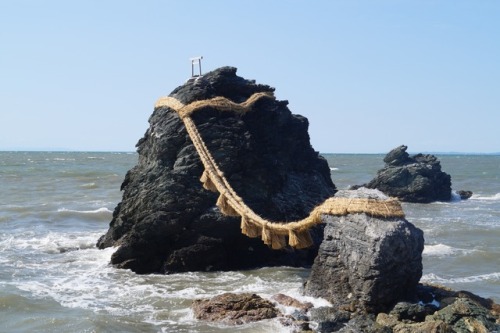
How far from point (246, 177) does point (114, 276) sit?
3.38 meters

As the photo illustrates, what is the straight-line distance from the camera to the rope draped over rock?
9.45 m

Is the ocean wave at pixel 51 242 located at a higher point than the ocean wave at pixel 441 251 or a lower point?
higher

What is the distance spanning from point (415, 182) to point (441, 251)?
62.5 ft

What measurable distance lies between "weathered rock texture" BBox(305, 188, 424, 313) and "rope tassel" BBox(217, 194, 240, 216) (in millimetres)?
2643

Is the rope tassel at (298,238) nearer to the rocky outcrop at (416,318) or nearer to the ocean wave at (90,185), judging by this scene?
the rocky outcrop at (416,318)

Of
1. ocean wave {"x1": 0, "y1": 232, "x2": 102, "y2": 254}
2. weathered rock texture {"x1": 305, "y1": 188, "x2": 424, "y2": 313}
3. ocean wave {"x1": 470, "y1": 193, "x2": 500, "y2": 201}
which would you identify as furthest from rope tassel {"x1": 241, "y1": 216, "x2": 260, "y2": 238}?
ocean wave {"x1": 470, "y1": 193, "x2": 500, "y2": 201}

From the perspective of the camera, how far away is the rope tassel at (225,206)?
1190 centimetres

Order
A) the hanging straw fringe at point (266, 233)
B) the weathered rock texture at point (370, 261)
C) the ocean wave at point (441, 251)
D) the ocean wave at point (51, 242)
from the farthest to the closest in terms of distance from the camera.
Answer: the ocean wave at point (51, 242) < the ocean wave at point (441, 251) < the hanging straw fringe at point (266, 233) < the weathered rock texture at point (370, 261)

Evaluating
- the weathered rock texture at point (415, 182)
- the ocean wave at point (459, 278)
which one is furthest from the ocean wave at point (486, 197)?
the ocean wave at point (459, 278)

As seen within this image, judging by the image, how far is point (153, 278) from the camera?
12297 mm

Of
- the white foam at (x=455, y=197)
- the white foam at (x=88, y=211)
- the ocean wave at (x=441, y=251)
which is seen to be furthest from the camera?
the white foam at (x=455, y=197)

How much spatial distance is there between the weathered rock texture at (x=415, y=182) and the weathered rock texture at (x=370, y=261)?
81.8 ft

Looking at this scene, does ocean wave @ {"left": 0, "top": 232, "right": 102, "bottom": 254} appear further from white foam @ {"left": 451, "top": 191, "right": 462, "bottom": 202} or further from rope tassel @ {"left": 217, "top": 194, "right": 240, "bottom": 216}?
white foam @ {"left": 451, "top": 191, "right": 462, "bottom": 202}

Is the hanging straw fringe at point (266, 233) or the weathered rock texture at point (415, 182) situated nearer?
the hanging straw fringe at point (266, 233)
